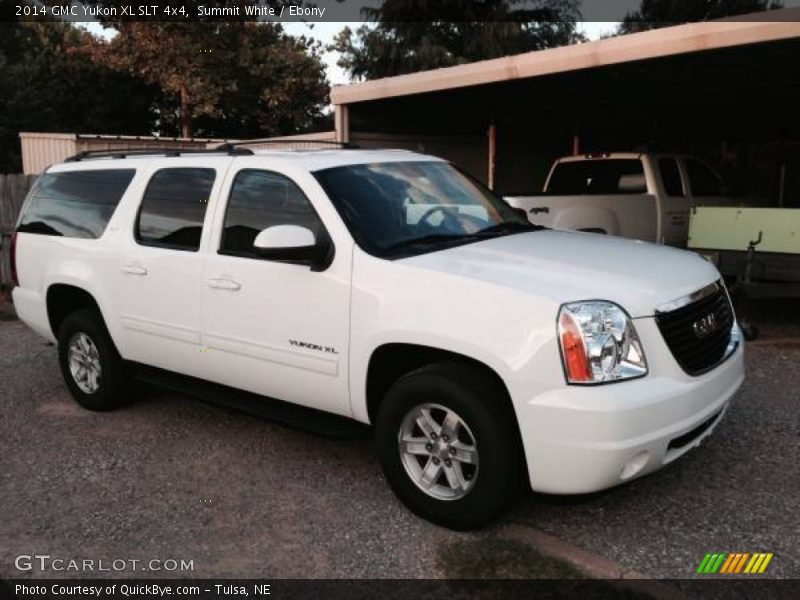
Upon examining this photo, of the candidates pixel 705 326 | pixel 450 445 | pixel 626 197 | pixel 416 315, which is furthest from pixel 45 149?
pixel 705 326

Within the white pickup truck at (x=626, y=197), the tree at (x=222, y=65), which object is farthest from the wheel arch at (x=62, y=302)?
the tree at (x=222, y=65)

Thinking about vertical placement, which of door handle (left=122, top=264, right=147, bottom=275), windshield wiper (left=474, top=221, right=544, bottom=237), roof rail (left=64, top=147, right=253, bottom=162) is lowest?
door handle (left=122, top=264, right=147, bottom=275)

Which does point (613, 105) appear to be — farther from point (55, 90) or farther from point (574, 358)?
point (55, 90)

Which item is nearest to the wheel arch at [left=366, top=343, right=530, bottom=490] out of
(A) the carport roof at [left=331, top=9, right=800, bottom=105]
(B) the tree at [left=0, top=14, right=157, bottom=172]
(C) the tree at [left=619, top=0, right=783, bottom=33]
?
(A) the carport roof at [left=331, top=9, right=800, bottom=105]

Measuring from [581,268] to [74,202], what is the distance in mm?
4014

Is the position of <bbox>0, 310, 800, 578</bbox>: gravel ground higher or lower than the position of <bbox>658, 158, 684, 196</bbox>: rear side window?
lower

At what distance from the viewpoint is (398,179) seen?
4680 mm

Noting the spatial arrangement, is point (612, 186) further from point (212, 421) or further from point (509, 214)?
point (212, 421)

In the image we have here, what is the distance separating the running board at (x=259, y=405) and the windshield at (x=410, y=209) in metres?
0.99

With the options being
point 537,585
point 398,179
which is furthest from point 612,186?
point 537,585

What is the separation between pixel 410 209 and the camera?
4.48 metres

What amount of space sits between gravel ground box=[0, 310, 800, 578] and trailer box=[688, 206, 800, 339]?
6.83ft

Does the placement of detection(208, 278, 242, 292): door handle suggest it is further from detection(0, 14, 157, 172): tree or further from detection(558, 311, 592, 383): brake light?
detection(0, 14, 157, 172): tree

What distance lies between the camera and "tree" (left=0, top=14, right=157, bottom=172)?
95.8ft
